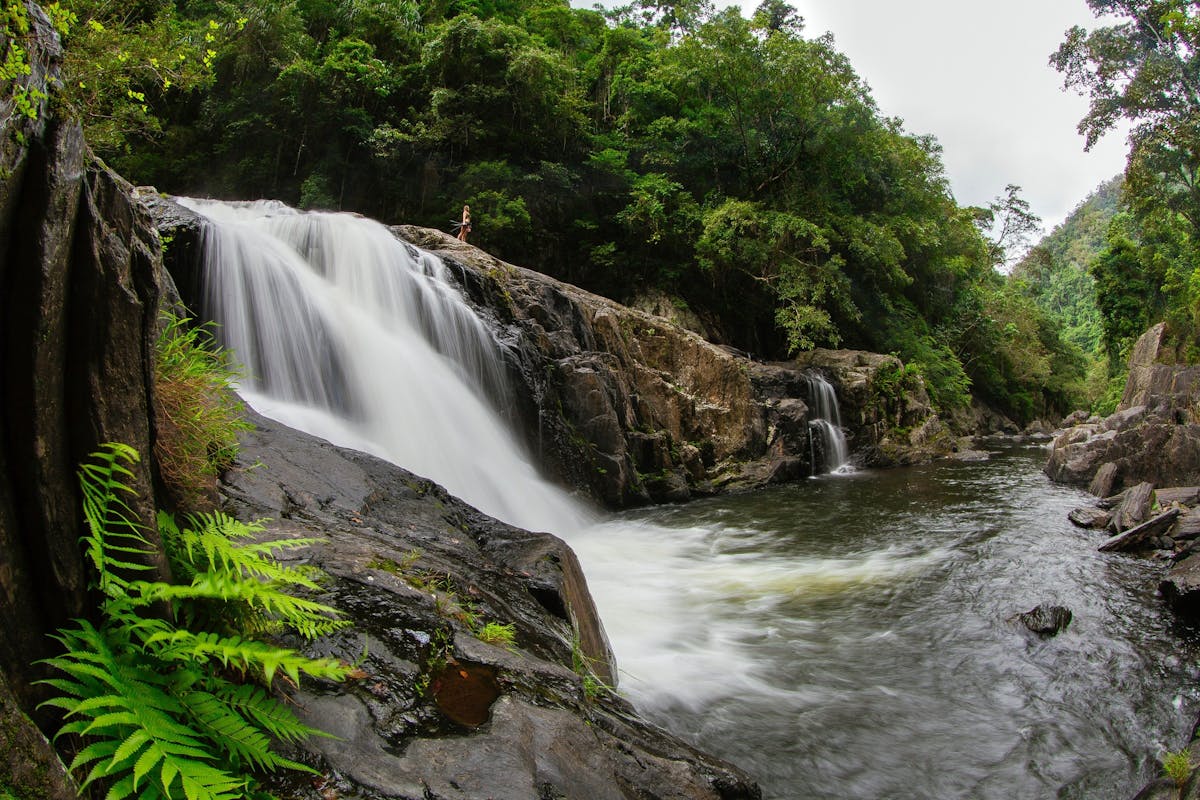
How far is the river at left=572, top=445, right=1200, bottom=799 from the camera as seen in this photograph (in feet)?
13.5

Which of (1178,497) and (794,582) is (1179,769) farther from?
(1178,497)

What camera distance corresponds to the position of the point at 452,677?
109 inches

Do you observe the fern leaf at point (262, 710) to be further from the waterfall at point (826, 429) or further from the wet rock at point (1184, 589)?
the waterfall at point (826, 429)

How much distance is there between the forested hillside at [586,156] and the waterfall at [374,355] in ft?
30.8

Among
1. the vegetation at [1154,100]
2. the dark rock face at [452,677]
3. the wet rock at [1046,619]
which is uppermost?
the vegetation at [1154,100]

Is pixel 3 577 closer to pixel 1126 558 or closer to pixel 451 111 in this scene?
pixel 1126 558

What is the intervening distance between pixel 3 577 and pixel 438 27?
26816 mm

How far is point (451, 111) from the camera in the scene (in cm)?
2330

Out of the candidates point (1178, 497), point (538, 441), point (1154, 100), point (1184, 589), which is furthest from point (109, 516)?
point (1154, 100)

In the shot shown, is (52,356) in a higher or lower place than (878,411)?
higher

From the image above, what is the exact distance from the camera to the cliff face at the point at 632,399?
40.9 ft

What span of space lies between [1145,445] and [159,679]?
15789mm

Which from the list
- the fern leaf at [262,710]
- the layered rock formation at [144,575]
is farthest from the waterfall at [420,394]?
the fern leaf at [262,710]

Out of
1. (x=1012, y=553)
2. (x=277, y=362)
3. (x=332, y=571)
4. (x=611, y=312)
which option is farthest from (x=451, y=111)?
(x=332, y=571)
